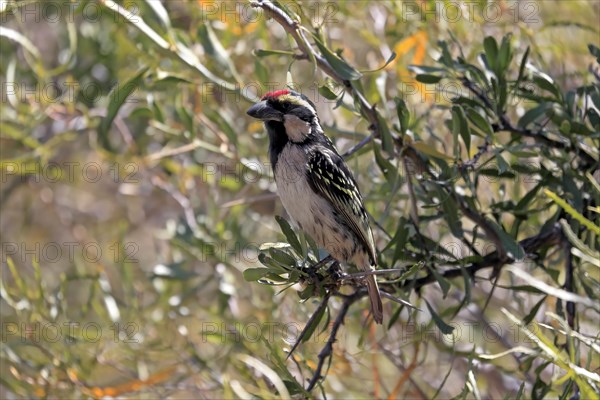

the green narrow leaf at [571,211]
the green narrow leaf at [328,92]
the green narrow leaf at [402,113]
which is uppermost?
the green narrow leaf at [571,211]

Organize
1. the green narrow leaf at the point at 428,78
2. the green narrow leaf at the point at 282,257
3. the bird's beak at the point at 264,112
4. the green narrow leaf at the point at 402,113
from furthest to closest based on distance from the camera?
1. the bird's beak at the point at 264,112
2. the green narrow leaf at the point at 428,78
3. the green narrow leaf at the point at 402,113
4. the green narrow leaf at the point at 282,257

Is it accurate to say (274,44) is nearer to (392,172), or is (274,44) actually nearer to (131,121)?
(131,121)

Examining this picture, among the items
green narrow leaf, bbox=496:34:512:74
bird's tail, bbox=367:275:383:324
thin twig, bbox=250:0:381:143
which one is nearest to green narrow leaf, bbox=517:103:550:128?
green narrow leaf, bbox=496:34:512:74

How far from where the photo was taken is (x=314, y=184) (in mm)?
3242

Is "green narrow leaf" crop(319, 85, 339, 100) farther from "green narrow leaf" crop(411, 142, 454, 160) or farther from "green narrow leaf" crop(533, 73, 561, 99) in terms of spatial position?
"green narrow leaf" crop(533, 73, 561, 99)

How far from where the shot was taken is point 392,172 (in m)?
2.87

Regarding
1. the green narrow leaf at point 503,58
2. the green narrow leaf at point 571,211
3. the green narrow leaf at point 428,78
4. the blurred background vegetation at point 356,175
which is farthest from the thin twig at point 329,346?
the green narrow leaf at point 571,211

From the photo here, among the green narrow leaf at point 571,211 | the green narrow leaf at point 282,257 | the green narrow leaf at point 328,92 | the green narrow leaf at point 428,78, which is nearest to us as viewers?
the green narrow leaf at point 571,211

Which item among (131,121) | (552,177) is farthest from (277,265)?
(131,121)

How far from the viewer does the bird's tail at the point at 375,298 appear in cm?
291

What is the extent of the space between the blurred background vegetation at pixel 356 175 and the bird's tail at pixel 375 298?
0.24 feet

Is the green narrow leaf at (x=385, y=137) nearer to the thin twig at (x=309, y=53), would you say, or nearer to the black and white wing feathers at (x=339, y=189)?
the thin twig at (x=309, y=53)

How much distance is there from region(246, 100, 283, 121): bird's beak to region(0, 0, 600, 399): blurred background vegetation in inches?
6.8

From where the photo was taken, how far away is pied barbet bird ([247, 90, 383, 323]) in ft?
10.5
